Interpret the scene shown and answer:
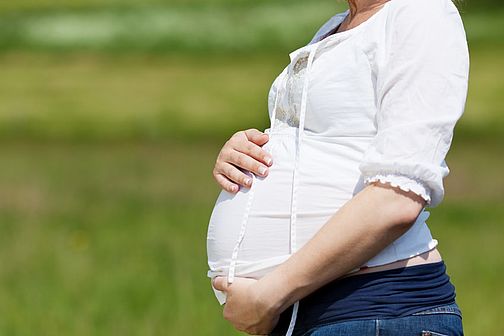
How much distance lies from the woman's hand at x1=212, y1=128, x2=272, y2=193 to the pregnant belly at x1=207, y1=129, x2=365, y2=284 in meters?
0.02

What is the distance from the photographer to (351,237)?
1757mm

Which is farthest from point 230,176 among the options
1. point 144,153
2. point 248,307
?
point 144,153

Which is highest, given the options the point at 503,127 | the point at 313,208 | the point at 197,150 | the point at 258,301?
the point at 313,208

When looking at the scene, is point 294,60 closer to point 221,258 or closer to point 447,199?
point 221,258

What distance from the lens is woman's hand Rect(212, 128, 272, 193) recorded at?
1.99 meters

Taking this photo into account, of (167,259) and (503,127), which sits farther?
(503,127)

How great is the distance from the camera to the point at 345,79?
→ 1.85 m

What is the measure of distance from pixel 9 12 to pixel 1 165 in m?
11.2

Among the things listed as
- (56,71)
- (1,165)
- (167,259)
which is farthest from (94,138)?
(167,259)

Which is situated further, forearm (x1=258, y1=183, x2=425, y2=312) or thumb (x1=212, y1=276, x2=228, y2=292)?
thumb (x1=212, y1=276, x2=228, y2=292)

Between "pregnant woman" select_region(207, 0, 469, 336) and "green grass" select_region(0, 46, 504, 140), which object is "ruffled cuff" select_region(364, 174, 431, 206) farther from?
"green grass" select_region(0, 46, 504, 140)

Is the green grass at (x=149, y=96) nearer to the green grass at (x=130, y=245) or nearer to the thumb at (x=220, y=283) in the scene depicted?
the green grass at (x=130, y=245)

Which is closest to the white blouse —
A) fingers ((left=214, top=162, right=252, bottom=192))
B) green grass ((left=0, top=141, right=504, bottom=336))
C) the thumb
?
fingers ((left=214, top=162, right=252, bottom=192))

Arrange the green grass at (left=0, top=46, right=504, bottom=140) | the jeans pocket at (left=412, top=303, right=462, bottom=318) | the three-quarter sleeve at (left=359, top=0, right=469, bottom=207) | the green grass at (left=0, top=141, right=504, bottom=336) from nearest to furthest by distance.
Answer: the three-quarter sleeve at (left=359, top=0, right=469, bottom=207) < the jeans pocket at (left=412, top=303, right=462, bottom=318) < the green grass at (left=0, top=141, right=504, bottom=336) < the green grass at (left=0, top=46, right=504, bottom=140)
